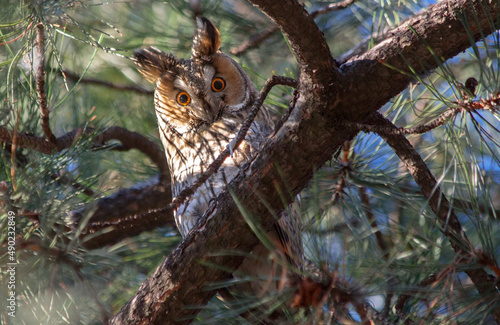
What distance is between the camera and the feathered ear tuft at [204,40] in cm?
168

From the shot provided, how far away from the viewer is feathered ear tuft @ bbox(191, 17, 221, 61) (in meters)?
1.68

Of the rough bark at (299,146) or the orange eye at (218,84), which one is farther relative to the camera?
the orange eye at (218,84)

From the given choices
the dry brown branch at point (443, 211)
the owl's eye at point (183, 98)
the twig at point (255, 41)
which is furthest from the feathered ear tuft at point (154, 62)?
the dry brown branch at point (443, 211)

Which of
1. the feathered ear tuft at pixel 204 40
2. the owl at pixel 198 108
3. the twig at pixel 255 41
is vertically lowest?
the owl at pixel 198 108

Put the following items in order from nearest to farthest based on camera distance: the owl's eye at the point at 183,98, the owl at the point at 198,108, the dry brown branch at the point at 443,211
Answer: the dry brown branch at the point at 443,211
the owl at the point at 198,108
the owl's eye at the point at 183,98

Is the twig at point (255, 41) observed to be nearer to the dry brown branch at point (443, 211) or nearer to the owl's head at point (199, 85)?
the owl's head at point (199, 85)

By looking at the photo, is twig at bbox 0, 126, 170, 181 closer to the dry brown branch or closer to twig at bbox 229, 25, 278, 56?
twig at bbox 229, 25, 278, 56

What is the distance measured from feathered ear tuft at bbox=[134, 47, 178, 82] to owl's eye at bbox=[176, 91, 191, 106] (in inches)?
4.2

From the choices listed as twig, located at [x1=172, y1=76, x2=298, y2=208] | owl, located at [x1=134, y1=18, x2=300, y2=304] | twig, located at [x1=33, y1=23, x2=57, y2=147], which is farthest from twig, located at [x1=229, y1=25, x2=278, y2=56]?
twig, located at [x1=172, y1=76, x2=298, y2=208]

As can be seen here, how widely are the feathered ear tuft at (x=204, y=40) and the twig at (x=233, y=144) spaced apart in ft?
2.29

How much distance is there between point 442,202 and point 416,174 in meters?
0.09

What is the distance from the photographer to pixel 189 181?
152cm

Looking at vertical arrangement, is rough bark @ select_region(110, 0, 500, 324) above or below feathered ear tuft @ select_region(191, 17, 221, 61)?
below

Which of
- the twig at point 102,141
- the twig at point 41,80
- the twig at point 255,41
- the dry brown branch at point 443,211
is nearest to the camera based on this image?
the dry brown branch at point 443,211
